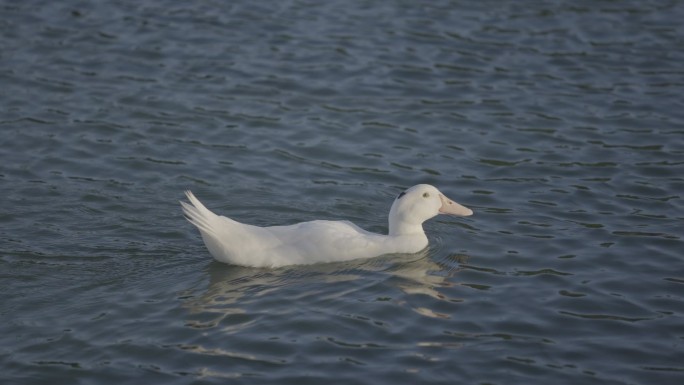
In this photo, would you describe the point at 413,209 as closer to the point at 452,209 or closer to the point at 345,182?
the point at 452,209

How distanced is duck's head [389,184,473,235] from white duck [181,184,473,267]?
5.0 inches

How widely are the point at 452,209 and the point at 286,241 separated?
71.5 inches

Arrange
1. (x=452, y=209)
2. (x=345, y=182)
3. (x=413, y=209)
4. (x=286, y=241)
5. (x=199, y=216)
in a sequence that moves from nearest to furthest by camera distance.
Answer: (x=199, y=216)
(x=286, y=241)
(x=413, y=209)
(x=452, y=209)
(x=345, y=182)

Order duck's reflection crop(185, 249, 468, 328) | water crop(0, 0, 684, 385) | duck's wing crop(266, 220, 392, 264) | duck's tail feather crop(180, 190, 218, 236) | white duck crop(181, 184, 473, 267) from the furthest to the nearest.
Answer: duck's wing crop(266, 220, 392, 264)
white duck crop(181, 184, 473, 267)
duck's tail feather crop(180, 190, 218, 236)
duck's reflection crop(185, 249, 468, 328)
water crop(0, 0, 684, 385)

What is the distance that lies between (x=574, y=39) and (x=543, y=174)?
177 inches

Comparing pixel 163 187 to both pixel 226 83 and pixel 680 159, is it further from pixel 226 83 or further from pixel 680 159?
pixel 680 159

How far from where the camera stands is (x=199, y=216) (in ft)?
31.2

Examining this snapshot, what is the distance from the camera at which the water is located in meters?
8.27

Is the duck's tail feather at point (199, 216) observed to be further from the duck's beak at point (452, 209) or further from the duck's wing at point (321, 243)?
the duck's beak at point (452, 209)

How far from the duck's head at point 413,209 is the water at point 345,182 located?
41cm

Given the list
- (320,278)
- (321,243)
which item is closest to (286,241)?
(321,243)

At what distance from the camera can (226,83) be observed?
1466 cm

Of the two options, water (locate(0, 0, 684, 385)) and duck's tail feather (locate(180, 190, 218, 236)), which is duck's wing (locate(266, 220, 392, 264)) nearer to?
water (locate(0, 0, 684, 385))

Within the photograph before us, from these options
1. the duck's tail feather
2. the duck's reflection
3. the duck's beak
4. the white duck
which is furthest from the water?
the duck's tail feather
